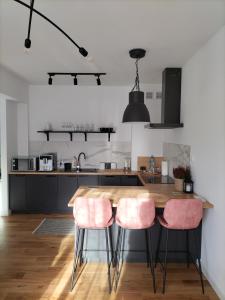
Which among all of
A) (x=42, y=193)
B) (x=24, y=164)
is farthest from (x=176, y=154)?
(x=24, y=164)

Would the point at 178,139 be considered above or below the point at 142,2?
below

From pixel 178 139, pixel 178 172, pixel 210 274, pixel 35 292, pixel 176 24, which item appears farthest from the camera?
pixel 178 139

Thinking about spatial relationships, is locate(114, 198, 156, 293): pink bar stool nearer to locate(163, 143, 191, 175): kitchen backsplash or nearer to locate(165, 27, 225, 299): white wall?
locate(165, 27, 225, 299): white wall

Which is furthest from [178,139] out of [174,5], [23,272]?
[23,272]

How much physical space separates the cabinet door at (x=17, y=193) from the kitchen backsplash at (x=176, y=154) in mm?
2873

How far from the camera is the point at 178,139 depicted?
3.95m

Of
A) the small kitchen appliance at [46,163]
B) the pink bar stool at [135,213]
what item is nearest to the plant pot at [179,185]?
the pink bar stool at [135,213]

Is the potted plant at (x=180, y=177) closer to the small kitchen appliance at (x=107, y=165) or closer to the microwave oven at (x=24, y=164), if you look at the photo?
the small kitchen appliance at (x=107, y=165)

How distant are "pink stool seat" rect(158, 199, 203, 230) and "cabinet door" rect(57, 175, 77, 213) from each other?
2.62 metres

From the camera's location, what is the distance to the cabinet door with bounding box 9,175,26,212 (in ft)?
15.6

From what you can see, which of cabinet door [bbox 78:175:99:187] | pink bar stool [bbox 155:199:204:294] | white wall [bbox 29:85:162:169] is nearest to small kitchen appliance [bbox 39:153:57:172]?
white wall [bbox 29:85:162:169]

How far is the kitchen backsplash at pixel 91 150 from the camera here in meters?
5.32

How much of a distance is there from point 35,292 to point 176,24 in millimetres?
3004

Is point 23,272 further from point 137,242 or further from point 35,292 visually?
point 137,242
